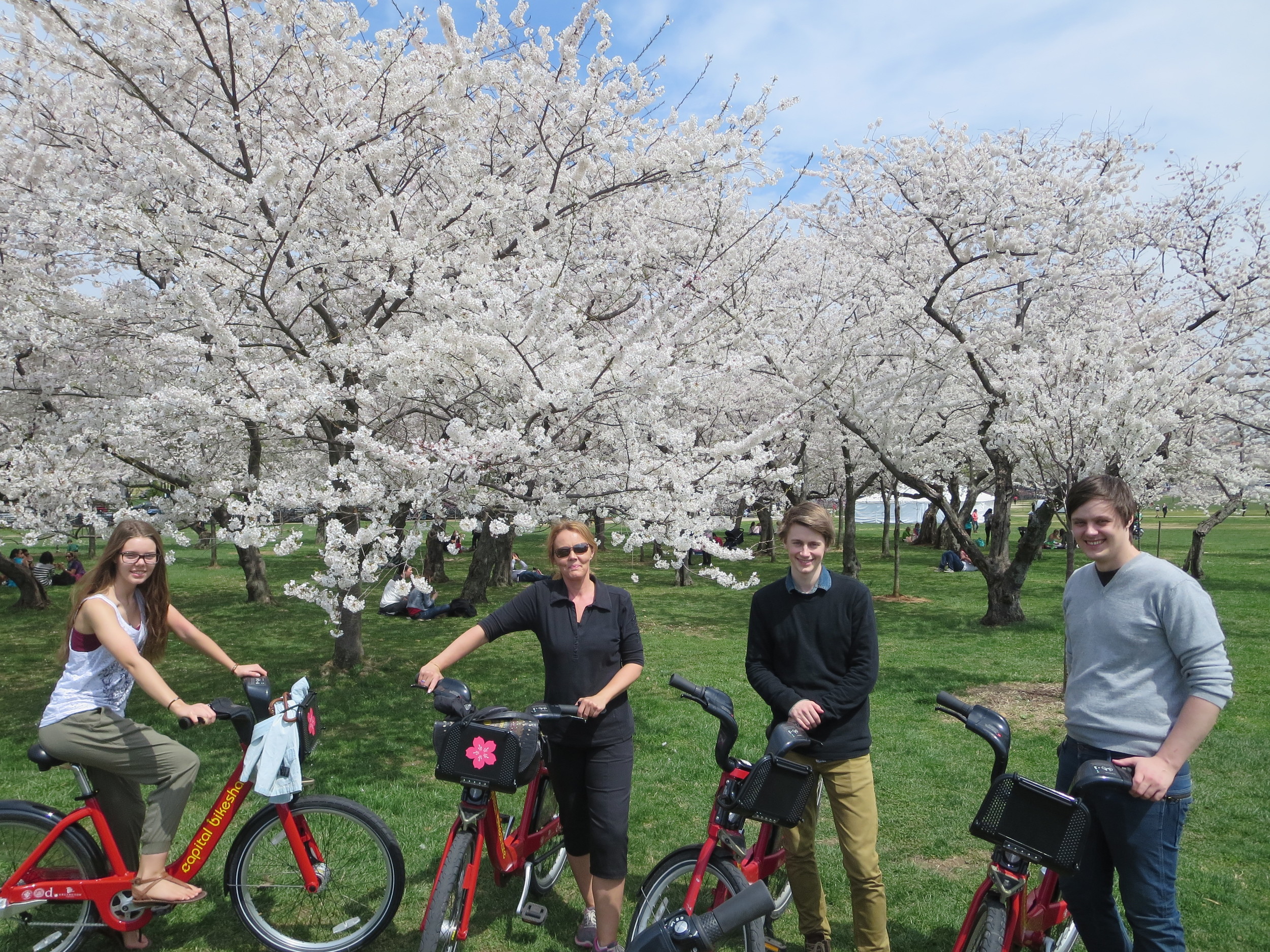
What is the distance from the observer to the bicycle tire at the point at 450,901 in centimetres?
271

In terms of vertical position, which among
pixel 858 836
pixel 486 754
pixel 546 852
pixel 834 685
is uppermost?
pixel 834 685

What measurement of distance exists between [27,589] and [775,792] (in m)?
15.3

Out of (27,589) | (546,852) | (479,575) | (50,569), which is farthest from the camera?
(50,569)

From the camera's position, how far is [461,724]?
2895 mm

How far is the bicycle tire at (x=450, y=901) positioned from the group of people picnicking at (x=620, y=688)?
1.59 feet

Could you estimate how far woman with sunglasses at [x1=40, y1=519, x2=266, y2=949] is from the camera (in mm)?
3029

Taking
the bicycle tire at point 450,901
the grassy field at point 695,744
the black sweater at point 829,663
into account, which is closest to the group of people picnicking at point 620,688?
the black sweater at point 829,663

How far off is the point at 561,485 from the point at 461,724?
4.25m

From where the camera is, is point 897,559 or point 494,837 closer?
point 494,837

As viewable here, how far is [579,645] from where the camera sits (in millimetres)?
3168

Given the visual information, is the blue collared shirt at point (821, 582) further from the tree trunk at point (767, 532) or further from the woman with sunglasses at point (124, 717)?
the tree trunk at point (767, 532)

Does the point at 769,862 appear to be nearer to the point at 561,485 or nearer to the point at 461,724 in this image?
the point at 461,724

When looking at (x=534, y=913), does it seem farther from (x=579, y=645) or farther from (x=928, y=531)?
(x=928, y=531)

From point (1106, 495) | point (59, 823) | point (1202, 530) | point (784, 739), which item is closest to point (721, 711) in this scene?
point (784, 739)
